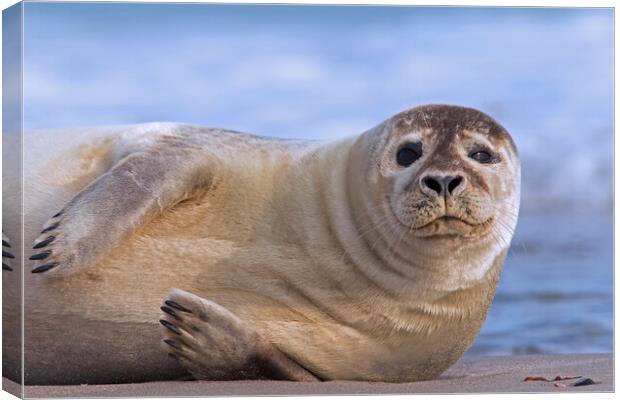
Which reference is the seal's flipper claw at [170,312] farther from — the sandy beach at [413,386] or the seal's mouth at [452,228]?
the seal's mouth at [452,228]

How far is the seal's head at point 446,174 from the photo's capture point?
781 centimetres

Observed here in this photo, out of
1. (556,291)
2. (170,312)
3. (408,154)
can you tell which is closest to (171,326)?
(170,312)

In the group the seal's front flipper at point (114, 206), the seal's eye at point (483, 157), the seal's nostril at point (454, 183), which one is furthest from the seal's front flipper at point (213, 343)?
the seal's eye at point (483, 157)

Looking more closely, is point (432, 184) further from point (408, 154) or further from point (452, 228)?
point (408, 154)

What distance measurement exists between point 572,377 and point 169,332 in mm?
2306

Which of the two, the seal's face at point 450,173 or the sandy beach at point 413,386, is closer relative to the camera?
the seal's face at point 450,173

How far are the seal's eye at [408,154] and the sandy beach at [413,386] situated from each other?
1.25 meters

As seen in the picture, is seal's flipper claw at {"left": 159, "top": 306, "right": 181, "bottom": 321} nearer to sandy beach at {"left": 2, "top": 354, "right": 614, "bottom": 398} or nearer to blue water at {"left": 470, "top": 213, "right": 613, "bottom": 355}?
sandy beach at {"left": 2, "top": 354, "right": 614, "bottom": 398}

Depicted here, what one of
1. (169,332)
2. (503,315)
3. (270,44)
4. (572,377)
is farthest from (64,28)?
(503,315)

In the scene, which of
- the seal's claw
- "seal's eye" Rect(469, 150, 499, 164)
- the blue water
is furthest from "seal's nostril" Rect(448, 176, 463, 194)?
the seal's claw

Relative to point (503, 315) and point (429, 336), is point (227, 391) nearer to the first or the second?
point (429, 336)

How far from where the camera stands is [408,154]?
8141 mm

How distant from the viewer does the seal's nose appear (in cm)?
772

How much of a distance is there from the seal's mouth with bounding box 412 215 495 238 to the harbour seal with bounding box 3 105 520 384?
0.01 m
